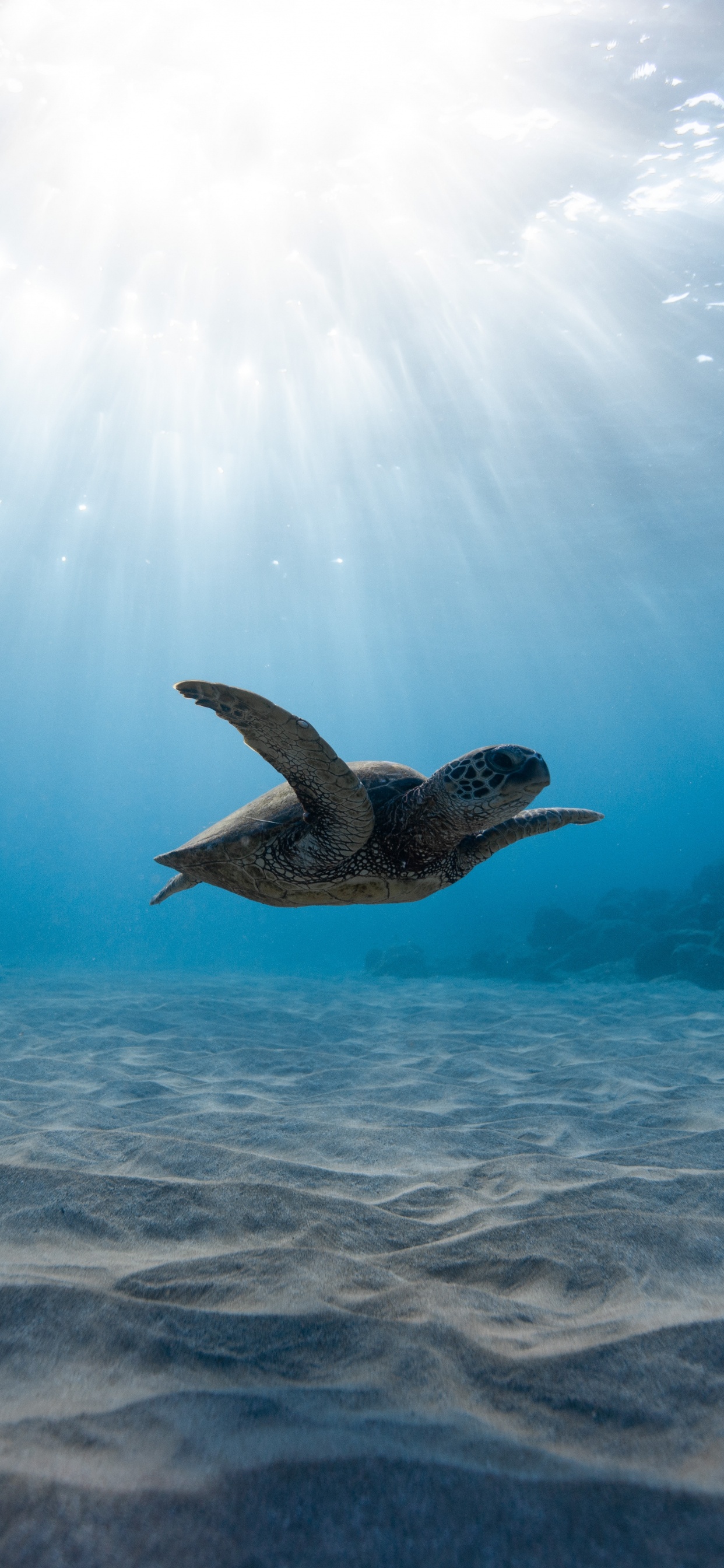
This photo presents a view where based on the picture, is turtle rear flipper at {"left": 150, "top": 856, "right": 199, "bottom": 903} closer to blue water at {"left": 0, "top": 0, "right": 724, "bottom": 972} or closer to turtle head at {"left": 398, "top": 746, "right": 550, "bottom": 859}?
turtle head at {"left": 398, "top": 746, "right": 550, "bottom": 859}

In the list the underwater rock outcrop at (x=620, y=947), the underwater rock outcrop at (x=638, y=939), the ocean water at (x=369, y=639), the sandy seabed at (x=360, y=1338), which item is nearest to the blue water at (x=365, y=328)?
the ocean water at (x=369, y=639)

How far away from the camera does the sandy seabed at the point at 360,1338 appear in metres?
1.32

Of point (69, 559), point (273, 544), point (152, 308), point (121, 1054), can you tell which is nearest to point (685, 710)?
point (273, 544)

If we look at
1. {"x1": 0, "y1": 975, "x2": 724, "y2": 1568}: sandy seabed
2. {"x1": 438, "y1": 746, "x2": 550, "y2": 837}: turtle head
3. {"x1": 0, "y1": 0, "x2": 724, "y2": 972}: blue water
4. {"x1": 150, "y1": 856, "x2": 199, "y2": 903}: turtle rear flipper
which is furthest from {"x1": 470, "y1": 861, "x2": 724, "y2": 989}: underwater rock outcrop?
{"x1": 438, "y1": 746, "x2": 550, "y2": 837}: turtle head

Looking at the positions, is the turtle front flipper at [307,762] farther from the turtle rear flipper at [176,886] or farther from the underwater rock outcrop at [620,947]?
the underwater rock outcrop at [620,947]

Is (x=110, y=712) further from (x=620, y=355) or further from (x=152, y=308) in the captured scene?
(x=620, y=355)

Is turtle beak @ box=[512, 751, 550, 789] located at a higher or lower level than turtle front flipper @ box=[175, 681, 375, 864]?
lower

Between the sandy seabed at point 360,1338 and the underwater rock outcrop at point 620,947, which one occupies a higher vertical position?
the sandy seabed at point 360,1338

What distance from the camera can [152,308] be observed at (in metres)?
16.7

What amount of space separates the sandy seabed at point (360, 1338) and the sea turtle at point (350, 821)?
1.57m

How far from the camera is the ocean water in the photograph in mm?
1529

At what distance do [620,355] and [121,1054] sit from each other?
1925 centimetres

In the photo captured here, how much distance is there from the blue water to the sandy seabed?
16.2 m

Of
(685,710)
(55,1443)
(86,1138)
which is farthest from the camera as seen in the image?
(685,710)
